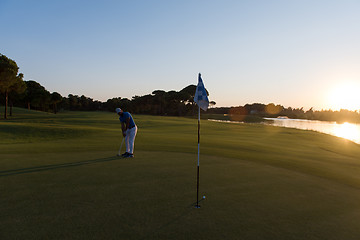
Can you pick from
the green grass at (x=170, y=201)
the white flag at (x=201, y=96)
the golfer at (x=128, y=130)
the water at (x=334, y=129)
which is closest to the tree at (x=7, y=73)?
the green grass at (x=170, y=201)

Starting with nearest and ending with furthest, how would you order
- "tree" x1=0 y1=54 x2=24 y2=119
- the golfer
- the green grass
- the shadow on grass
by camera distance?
1. the shadow on grass
2. the green grass
3. the golfer
4. "tree" x1=0 y1=54 x2=24 y2=119

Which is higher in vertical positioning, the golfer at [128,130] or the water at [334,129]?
the golfer at [128,130]

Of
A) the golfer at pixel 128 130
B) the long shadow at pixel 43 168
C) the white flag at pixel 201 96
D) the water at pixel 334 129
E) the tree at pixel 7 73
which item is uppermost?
the tree at pixel 7 73

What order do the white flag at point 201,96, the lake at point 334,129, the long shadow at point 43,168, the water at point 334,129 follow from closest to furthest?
1. the white flag at point 201,96
2. the long shadow at point 43,168
3. the water at point 334,129
4. the lake at point 334,129

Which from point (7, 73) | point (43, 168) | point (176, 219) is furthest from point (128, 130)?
point (7, 73)

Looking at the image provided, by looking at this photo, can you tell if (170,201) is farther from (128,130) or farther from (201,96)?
(128,130)

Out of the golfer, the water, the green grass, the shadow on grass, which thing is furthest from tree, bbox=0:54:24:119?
the water

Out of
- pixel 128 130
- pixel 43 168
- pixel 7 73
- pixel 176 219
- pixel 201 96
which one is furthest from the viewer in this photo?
pixel 7 73

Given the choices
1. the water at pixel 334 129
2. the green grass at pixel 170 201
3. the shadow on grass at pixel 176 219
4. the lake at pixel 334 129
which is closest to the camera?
the shadow on grass at pixel 176 219

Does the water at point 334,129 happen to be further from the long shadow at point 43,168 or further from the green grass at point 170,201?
the long shadow at point 43,168

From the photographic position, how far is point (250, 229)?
13.6 ft

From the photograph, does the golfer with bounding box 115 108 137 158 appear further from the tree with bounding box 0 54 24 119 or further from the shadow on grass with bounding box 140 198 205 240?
the tree with bounding box 0 54 24 119

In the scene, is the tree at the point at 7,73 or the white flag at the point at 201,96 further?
the tree at the point at 7,73

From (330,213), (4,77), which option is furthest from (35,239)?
(4,77)
